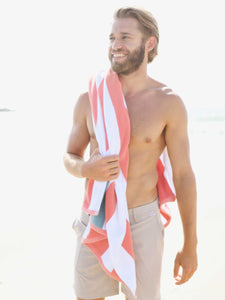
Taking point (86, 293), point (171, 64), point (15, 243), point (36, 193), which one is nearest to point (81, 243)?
point (86, 293)

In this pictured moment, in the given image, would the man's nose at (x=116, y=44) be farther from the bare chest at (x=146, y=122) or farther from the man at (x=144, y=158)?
the bare chest at (x=146, y=122)

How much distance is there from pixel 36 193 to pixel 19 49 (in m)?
28.7

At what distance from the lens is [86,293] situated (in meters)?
1.68

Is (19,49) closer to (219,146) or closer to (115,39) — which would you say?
(219,146)

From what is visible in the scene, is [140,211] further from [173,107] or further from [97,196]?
[173,107]

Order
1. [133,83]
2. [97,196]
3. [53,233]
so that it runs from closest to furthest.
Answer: [97,196] < [133,83] < [53,233]

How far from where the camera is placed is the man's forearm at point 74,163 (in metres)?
1.57

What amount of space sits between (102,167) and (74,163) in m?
0.20

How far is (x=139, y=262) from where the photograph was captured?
1.64m

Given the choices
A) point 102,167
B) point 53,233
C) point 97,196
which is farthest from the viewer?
point 53,233

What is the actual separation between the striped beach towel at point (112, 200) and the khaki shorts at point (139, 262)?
0.22 feet

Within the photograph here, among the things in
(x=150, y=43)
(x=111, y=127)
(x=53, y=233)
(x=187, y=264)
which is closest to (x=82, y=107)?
(x=111, y=127)

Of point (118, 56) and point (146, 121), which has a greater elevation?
point (118, 56)

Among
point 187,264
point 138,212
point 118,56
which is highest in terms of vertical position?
point 118,56
